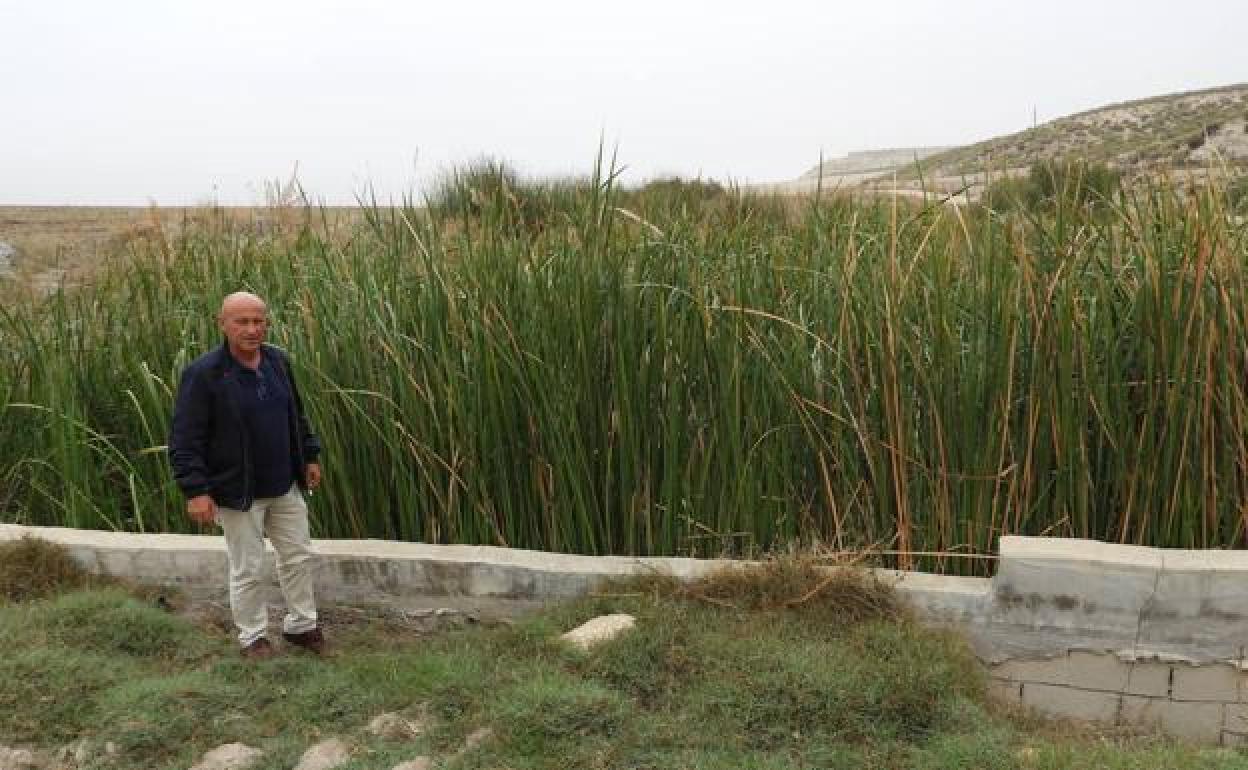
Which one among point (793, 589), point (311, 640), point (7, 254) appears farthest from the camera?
point (7, 254)

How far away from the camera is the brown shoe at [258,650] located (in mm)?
3725

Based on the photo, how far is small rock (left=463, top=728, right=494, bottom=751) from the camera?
10.1 feet

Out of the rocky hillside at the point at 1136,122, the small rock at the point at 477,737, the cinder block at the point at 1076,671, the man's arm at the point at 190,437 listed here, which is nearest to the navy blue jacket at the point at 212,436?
the man's arm at the point at 190,437

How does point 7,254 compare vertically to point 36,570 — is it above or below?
above

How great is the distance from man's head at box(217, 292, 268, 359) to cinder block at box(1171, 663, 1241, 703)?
313 cm

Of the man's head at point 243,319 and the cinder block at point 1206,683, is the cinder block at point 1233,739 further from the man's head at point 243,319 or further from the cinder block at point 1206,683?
the man's head at point 243,319

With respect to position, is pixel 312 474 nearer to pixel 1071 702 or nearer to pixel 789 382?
pixel 789 382

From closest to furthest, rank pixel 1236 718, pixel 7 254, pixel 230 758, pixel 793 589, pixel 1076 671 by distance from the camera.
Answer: pixel 230 758 < pixel 1236 718 < pixel 1076 671 < pixel 793 589 < pixel 7 254

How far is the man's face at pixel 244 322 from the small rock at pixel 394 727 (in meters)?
1.27

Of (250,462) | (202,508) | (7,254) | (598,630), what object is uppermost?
(7,254)

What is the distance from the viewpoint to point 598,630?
3584mm

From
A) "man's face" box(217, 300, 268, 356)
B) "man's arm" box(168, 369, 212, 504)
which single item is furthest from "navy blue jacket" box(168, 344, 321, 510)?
"man's face" box(217, 300, 268, 356)

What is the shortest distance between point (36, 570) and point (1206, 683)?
4.27 metres

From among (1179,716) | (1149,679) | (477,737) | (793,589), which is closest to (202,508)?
(477,737)
